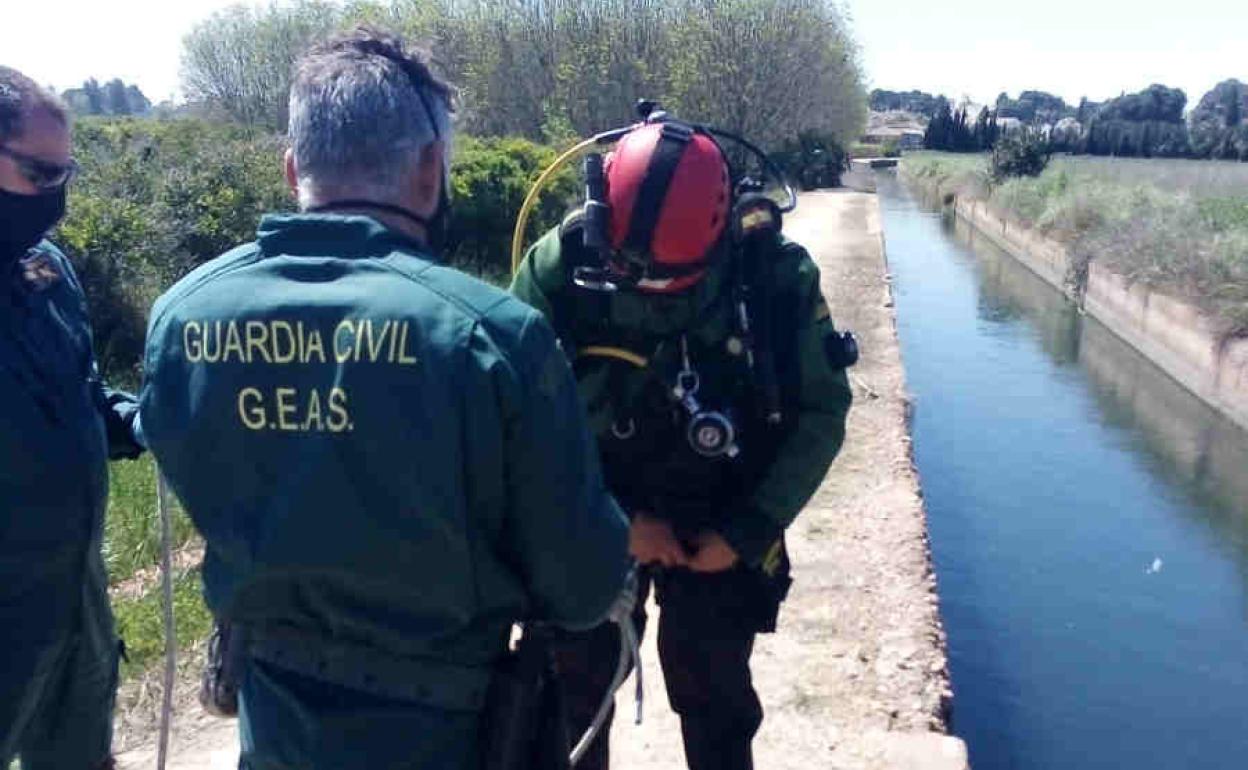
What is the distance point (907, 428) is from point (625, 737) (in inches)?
213

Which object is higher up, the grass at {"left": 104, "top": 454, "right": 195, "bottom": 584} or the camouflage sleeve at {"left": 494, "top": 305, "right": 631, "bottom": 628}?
the camouflage sleeve at {"left": 494, "top": 305, "right": 631, "bottom": 628}

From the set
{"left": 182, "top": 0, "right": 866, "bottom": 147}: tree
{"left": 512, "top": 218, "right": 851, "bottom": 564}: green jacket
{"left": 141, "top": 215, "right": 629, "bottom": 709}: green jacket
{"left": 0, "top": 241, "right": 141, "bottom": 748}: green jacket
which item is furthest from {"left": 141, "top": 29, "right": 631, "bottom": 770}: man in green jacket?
{"left": 182, "top": 0, "right": 866, "bottom": 147}: tree

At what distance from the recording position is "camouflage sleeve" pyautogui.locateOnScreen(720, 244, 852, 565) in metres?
2.87

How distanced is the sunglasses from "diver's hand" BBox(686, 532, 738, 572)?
1.69 m

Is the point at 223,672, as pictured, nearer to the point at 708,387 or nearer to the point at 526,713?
the point at 526,713

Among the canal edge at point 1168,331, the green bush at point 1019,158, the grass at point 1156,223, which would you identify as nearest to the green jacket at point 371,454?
the canal edge at point 1168,331

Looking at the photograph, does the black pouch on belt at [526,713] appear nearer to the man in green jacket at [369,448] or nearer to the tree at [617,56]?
the man in green jacket at [369,448]

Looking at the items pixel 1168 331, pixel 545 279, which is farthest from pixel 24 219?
pixel 1168 331

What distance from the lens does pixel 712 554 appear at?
2.88 meters

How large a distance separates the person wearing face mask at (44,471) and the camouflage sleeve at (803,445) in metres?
1.50

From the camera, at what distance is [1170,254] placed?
1650 centimetres

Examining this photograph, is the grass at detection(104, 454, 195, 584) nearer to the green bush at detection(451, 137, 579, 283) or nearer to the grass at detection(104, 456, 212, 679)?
the grass at detection(104, 456, 212, 679)

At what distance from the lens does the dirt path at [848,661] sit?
4.30 meters

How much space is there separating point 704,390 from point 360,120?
1.32 meters
